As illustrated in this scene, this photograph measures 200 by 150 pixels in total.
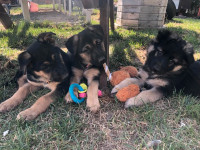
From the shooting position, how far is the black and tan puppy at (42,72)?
2.40 m

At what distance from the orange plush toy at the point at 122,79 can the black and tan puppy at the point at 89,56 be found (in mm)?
234

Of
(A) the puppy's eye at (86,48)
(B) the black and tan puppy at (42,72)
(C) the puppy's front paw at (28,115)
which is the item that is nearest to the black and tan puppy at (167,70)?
(A) the puppy's eye at (86,48)

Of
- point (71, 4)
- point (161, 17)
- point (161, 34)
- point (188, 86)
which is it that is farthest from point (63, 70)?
point (71, 4)

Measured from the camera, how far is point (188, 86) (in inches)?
108

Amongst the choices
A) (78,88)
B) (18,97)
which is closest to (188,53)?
(78,88)

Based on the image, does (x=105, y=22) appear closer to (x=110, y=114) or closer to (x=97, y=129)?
(x=110, y=114)

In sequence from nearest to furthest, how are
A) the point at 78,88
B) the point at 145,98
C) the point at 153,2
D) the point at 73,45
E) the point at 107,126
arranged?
1. the point at 107,126
2. the point at 145,98
3. the point at 78,88
4. the point at 73,45
5. the point at 153,2

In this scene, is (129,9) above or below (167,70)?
above

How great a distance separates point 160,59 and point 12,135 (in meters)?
2.18

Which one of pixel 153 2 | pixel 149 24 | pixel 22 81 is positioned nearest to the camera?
pixel 22 81

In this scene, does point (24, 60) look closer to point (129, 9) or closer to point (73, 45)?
point (73, 45)

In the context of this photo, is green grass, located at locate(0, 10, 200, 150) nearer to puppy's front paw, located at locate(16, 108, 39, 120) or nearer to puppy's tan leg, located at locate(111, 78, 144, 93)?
puppy's front paw, located at locate(16, 108, 39, 120)

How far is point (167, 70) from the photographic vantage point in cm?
257

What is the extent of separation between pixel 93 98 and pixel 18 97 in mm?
1148
